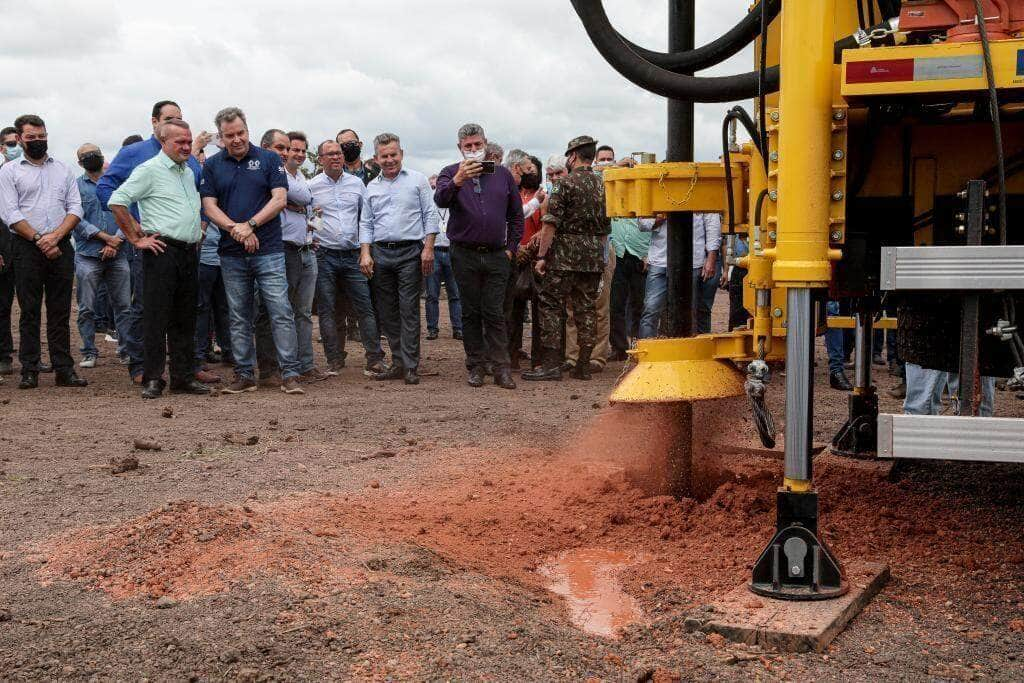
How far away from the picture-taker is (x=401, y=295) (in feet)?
34.9

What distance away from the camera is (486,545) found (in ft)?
15.6

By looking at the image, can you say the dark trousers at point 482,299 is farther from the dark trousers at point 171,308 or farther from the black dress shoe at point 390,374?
the dark trousers at point 171,308

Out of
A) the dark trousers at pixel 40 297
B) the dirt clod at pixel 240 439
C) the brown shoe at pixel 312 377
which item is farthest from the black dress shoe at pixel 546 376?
the dark trousers at pixel 40 297

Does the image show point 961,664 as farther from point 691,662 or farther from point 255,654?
point 255,654

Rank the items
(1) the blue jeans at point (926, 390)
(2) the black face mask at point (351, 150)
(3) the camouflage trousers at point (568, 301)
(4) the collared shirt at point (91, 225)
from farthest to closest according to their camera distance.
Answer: (2) the black face mask at point (351, 150) < (4) the collared shirt at point (91, 225) < (3) the camouflage trousers at point (568, 301) < (1) the blue jeans at point (926, 390)

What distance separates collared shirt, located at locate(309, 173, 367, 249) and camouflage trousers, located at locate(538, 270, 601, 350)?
1.97m

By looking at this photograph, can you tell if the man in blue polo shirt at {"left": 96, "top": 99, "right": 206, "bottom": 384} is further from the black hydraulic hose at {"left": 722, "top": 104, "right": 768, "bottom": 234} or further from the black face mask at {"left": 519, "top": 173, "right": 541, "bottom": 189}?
the black hydraulic hose at {"left": 722, "top": 104, "right": 768, "bottom": 234}

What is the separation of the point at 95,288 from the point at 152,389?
3.09 metres

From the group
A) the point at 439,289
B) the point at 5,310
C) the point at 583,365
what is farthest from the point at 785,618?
the point at 439,289

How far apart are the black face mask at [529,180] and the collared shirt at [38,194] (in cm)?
436

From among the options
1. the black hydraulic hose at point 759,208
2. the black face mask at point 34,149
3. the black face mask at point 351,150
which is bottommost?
the black hydraulic hose at point 759,208

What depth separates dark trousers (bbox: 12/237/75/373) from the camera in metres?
10.2

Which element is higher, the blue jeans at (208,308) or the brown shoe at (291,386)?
the blue jeans at (208,308)

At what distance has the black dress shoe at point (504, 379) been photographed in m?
10.1
